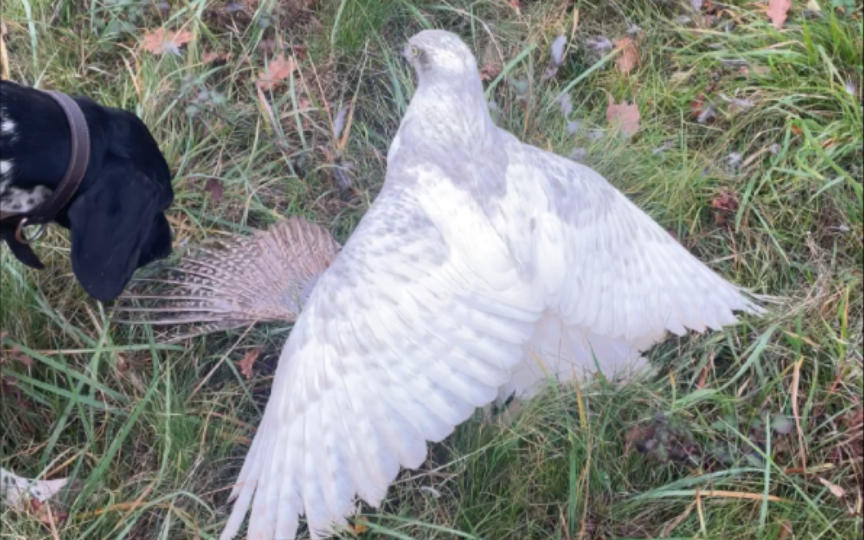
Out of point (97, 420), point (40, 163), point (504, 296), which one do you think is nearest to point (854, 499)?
→ point (504, 296)

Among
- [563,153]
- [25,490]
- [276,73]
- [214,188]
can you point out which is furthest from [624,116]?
[25,490]

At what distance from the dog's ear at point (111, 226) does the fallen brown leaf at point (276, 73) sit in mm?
773

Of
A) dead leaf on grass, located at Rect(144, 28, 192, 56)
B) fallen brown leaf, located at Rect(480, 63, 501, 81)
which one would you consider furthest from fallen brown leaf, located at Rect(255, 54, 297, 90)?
fallen brown leaf, located at Rect(480, 63, 501, 81)

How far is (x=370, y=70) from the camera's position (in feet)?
11.0

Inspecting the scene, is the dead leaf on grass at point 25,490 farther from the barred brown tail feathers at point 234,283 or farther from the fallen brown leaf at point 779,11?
the fallen brown leaf at point 779,11

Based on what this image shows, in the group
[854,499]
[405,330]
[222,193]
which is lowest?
[854,499]

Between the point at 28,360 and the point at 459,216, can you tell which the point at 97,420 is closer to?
the point at 28,360

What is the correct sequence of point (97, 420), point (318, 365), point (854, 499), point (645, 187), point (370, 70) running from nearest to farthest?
point (318, 365), point (854, 499), point (97, 420), point (645, 187), point (370, 70)

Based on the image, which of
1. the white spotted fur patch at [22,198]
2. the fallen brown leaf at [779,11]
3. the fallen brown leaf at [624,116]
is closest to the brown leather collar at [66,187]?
the white spotted fur patch at [22,198]

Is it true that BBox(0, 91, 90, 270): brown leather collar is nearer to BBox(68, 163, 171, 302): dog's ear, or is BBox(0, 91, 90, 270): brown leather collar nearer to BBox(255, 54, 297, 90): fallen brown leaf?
BBox(68, 163, 171, 302): dog's ear

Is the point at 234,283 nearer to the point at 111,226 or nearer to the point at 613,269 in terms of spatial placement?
the point at 111,226

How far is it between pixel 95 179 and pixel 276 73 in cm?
96

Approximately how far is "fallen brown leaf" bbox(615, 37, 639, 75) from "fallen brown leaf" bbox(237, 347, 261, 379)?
1.57 meters

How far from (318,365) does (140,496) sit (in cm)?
84
